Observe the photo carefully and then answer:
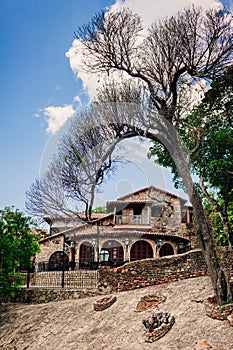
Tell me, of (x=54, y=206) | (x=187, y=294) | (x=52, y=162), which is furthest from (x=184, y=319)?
(x=54, y=206)

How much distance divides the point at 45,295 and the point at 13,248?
8.21 ft

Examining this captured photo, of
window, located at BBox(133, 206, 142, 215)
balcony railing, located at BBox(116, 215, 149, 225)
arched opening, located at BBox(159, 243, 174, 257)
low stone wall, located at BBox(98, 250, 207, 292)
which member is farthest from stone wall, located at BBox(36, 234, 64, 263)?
low stone wall, located at BBox(98, 250, 207, 292)

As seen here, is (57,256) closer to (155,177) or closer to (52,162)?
(52,162)

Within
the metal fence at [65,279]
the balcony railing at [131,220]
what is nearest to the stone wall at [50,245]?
the balcony railing at [131,220]

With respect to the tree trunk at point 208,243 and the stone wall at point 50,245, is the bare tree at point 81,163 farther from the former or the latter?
the stone wall at point 50,245

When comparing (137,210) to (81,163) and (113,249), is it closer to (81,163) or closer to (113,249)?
(113,249)

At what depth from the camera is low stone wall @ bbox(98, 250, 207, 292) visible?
42.9ft

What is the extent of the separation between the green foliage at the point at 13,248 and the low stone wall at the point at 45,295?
2.78 ft

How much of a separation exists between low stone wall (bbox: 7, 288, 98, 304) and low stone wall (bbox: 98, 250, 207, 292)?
96 cm

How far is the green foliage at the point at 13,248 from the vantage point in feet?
47.3

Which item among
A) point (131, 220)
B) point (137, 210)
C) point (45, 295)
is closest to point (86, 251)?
point (131, 220)

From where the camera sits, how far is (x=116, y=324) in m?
10.4

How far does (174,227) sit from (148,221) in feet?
7.89

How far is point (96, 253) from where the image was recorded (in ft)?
84.8
